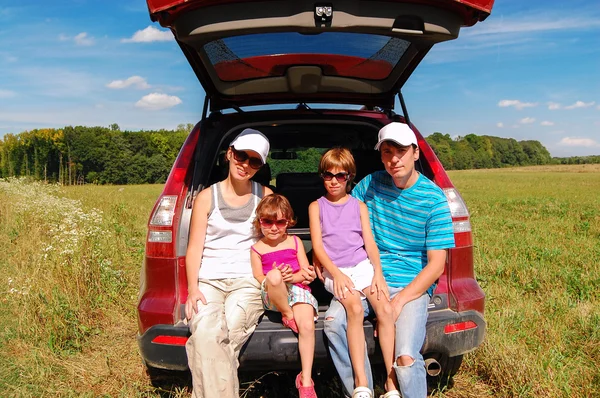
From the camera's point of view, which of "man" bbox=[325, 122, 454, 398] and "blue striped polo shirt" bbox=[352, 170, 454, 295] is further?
"blue striped polo shirt" bbox=[352, 170, 454, 295]

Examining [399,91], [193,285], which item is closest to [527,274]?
[399,91]

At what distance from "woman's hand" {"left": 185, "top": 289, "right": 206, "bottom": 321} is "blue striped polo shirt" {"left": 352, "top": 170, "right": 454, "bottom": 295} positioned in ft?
3.24

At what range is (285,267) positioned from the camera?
8.66 ft

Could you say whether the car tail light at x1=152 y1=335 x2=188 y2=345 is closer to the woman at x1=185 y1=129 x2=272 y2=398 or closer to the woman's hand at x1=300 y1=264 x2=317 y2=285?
the woman at x1=185 y1=129 x2=272 y2=398

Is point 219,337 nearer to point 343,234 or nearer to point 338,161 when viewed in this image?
point 343,234

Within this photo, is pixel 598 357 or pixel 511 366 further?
pixel 598 357

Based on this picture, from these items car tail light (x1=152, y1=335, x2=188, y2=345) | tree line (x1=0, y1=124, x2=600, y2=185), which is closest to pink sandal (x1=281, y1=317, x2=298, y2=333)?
car tail light (x1=152, y1=335, x2=188, y2=345)

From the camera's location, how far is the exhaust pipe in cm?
253

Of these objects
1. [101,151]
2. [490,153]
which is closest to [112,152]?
[101,151]

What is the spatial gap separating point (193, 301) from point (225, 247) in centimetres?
38

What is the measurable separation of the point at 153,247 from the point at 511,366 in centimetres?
215

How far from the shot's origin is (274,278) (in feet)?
8.16

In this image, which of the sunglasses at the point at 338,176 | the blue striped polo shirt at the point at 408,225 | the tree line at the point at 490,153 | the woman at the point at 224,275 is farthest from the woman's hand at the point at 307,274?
the tree line at the point at 490,153

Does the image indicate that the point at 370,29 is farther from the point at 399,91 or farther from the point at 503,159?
the point at 503,159
